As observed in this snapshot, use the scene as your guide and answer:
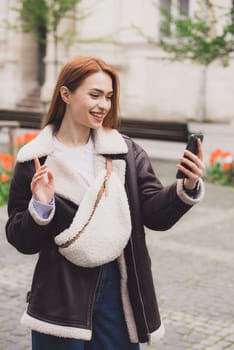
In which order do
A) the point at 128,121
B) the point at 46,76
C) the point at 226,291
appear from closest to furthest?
the point at 226,291 → the point at 128,121 → the point at 46,76

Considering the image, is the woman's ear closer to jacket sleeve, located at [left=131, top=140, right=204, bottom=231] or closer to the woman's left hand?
jacket sleeve, located at [left=131, top=140, right=204, bottom=231]

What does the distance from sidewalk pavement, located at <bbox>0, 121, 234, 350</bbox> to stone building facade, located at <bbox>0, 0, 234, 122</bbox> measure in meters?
12.1

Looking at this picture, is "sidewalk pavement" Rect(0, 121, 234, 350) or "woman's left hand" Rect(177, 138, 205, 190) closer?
"woman's left hand" Rect(177, 138, 205, 190)

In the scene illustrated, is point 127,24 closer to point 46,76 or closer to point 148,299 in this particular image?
point 46,76

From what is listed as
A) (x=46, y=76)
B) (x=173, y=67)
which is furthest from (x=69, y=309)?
(x=46, y=76)

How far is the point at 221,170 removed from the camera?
1202cm

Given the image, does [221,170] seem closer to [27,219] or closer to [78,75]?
[78,75]

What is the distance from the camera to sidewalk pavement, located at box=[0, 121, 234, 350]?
4809mm

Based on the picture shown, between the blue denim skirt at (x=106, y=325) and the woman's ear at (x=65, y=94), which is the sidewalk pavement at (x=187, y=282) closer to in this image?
the blue denim skirt at (x=106, y=325)

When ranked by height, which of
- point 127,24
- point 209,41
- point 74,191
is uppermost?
point 74,191

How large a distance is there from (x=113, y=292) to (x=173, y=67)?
1953 centimetres

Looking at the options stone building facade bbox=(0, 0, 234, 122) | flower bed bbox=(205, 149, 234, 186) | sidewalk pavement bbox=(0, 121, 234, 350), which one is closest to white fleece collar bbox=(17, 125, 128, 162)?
sidewalk pavement bbox=(0, 121, 234, 350)

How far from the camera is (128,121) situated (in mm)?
18953

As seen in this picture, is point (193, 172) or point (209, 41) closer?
point (193, 172)
